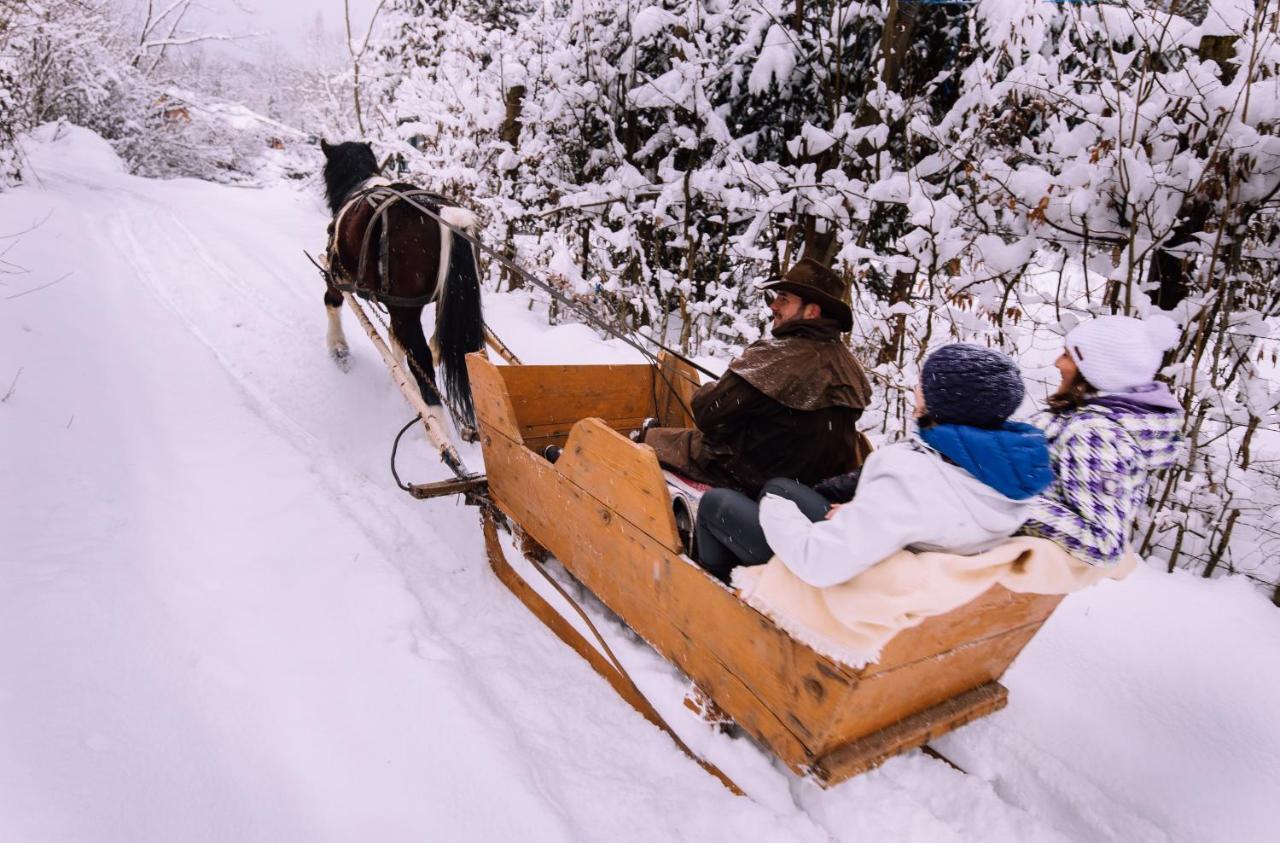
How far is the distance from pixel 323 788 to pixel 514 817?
49cm

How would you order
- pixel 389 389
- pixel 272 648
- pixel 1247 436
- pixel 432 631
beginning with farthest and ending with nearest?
pixel 389 389 < pixel 1247 436 < pixel 432 631 < pixel 272 648

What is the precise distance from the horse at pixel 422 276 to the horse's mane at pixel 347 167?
101 centimetres

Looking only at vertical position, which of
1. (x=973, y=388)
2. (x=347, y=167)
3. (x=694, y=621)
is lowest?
(x=694, y=621)

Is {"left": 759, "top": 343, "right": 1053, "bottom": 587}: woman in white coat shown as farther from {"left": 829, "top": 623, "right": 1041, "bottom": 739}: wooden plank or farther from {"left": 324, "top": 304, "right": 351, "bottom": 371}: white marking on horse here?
{"left": 324, "top": 304, "right": 351, "bottom": 371}: white marking on horse

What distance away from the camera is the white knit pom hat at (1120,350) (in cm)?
142

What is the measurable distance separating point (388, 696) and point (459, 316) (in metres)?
2.44

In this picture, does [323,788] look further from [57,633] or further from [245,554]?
[245,554]

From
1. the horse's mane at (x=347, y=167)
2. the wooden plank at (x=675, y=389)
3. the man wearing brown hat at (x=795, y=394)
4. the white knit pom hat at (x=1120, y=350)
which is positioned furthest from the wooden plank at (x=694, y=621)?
the horse's mane at (x=347, y=167)

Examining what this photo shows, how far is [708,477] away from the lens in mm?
2506

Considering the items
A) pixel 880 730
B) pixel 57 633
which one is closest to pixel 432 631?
pixel 57 633

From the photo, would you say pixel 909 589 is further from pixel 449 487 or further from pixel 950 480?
pixel 449 487

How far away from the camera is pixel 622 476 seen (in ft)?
6.24

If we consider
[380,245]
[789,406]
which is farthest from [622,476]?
[380,245]

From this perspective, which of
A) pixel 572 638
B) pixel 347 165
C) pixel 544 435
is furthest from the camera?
pixel 347 165
